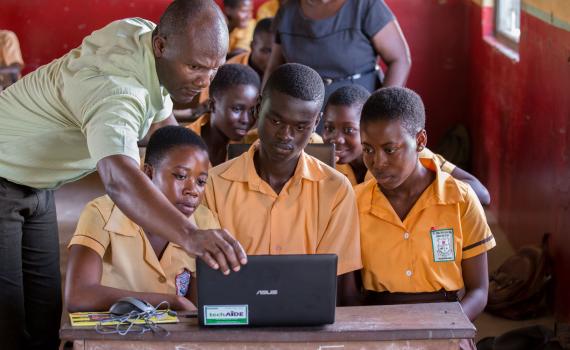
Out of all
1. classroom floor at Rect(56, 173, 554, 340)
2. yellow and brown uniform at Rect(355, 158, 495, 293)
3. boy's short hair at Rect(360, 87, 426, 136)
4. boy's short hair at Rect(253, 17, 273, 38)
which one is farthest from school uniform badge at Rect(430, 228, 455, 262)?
boy's short hair at Rect(253, 17, 273, 38)

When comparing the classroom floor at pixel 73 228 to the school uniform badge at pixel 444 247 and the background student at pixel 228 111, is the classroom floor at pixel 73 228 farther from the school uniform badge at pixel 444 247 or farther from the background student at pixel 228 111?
the school uniform badge at pixel 444 247

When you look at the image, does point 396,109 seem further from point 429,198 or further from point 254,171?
point 254,171

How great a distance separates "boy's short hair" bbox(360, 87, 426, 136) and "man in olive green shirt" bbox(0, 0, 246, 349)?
556mm

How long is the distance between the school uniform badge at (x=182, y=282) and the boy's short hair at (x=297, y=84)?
0.55 metres

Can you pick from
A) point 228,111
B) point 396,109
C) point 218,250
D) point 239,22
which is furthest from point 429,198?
point 239,22

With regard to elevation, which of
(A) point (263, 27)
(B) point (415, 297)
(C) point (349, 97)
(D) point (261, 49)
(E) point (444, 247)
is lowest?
(B) point (415, 297)

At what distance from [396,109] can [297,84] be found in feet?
0.92

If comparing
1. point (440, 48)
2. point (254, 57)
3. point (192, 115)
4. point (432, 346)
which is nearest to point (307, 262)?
point (432, 346)

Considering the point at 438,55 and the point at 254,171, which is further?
the point at 438,55

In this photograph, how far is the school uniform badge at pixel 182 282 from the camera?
2.29m

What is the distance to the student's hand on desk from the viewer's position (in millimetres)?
1644

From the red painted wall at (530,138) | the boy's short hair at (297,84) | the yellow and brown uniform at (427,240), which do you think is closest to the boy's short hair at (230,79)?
the boy's short hair at (297,84)

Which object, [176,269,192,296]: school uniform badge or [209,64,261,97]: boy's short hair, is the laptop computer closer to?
[176,269,192,296]: school uniform badge

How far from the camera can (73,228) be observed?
5145 mm
